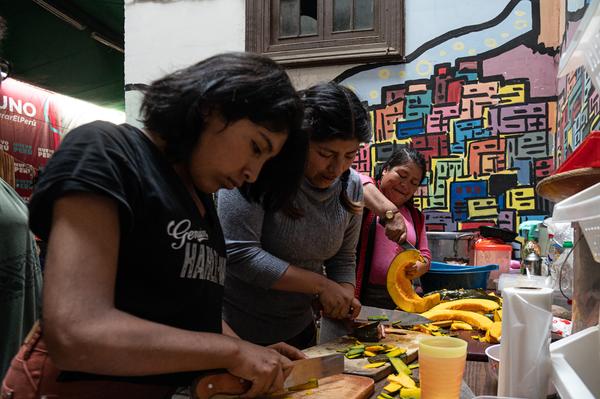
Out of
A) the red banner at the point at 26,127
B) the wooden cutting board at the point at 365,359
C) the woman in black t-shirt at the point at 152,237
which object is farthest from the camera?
the red banner at the point at 26,127

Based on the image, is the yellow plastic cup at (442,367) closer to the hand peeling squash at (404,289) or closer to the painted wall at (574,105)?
the hand peeling squash at (404,289)

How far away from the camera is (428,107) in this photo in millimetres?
4512

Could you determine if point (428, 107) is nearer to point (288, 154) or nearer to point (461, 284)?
point (461, 284)

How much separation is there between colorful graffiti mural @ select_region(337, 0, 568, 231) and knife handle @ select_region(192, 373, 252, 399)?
11.9 feet

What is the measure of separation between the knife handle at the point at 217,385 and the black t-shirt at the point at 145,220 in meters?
0.14

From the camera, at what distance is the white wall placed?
5000mm

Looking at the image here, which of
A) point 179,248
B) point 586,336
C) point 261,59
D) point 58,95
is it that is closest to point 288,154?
point 261,59

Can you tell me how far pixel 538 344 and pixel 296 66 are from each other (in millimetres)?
4127

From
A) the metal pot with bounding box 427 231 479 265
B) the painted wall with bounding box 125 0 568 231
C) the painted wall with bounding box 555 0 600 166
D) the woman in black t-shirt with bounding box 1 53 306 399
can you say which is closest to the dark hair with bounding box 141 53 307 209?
the woman in black t-shirt with bounding box 1 53 306 399

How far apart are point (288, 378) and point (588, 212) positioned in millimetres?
855

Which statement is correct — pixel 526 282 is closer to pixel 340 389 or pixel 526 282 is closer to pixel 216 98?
pixel 340 389

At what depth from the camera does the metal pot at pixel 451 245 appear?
4.04m

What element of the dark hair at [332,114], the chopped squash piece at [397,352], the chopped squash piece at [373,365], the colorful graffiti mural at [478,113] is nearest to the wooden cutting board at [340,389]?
the chopped squash piece at [373,365]

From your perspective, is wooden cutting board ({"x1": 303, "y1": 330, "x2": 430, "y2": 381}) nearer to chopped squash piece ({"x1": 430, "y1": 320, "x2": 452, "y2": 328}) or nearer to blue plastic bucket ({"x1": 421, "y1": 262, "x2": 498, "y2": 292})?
chopped squash piece ({"x1": 430, "y1": 320, "x2": 452, "y2": 328})
